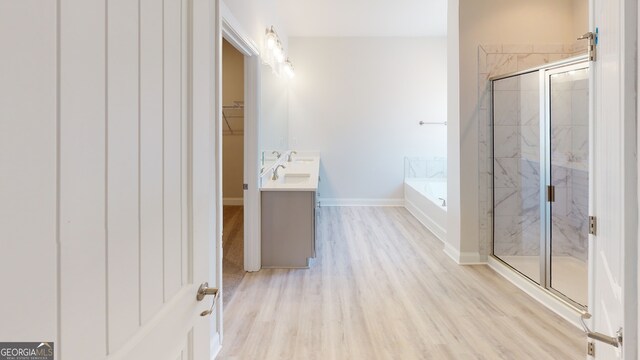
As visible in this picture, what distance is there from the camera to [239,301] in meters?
2.84

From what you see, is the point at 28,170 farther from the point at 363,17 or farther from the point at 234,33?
the point at 363,17

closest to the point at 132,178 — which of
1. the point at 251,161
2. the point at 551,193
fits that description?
Result: the point at 251,161

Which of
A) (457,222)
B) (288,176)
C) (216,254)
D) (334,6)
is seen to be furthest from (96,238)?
(334,6)

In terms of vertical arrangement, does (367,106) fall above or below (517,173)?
above

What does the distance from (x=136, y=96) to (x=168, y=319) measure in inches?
20.0

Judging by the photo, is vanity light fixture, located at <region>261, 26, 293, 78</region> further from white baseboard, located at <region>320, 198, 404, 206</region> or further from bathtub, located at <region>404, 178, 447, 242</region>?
bathtub, located at <region>404, 178, 447, 242</region>

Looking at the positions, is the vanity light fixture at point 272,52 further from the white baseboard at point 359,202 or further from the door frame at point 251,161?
the white baseboard at point 359,202

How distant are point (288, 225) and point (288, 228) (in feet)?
0.10

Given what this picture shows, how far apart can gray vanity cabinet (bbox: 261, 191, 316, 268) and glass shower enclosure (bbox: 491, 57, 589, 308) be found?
185cm

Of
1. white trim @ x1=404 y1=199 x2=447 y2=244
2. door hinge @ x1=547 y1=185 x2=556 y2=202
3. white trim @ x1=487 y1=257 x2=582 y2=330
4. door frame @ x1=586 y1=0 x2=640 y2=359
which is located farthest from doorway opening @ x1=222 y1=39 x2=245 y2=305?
door frame @ x1=586 y1=0 x2=640 y2=359

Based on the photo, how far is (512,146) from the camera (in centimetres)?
358

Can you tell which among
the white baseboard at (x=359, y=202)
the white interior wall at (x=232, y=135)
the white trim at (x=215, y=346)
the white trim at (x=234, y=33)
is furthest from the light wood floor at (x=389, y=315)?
the white interior wall at (x=232, y=135)

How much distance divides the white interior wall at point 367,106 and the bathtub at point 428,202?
378 mm

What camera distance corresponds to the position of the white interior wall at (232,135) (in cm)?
655
